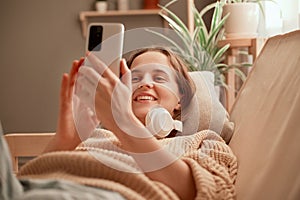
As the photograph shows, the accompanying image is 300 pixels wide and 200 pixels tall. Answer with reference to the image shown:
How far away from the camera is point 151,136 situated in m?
1.01

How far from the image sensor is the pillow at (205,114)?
4.78 ft

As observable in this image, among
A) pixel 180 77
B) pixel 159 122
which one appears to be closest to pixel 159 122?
pixel 159 122

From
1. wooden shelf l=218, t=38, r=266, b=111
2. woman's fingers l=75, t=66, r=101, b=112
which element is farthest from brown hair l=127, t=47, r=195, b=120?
wooden shelf l=218, t=38, r=266, b=111

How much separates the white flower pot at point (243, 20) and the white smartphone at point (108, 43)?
1338 millimetres

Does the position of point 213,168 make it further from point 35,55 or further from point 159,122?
point 35,55

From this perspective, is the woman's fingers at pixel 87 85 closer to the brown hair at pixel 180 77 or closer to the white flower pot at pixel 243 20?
the brown hair at pixel 180 77

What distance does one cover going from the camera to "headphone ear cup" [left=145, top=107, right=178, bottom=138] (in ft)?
4.27

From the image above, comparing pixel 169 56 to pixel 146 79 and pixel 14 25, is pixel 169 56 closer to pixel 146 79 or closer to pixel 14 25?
pixel 146 79

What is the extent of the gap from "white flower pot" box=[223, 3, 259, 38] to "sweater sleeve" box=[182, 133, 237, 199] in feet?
3.90

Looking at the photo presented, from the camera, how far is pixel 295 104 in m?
1.04

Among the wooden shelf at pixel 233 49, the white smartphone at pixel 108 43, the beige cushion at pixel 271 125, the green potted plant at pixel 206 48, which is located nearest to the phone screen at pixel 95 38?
the white smartphone at pixel 108 43

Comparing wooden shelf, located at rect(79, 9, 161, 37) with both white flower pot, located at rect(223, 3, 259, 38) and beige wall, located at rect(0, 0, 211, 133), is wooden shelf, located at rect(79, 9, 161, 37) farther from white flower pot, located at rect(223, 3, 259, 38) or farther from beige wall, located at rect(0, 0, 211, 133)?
white flower pot, located at rect(223, 3, 259, 38)

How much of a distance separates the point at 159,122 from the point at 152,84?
0.12 metres

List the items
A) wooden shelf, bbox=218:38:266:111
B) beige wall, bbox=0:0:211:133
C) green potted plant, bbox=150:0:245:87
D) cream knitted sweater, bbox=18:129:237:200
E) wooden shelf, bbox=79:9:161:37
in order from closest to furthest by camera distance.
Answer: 1. cream knitted sweater, bbox=18:129:237:200
2. wooden shelf, bbox=218:38:266:111
3. green potted plant, bbox=150:0:245:87
4. wooden shelf, bbox=79:9:161:37
5. beige wall, bbox=0:0:211:133
